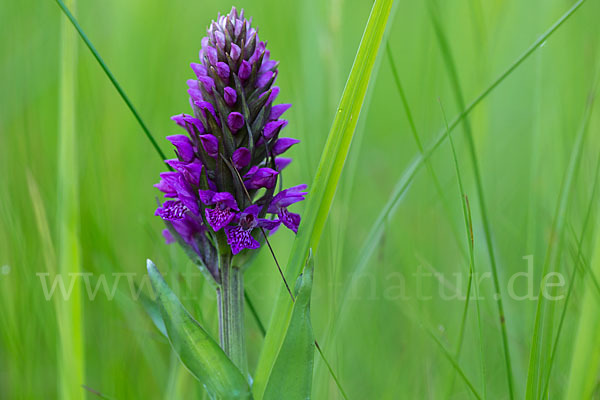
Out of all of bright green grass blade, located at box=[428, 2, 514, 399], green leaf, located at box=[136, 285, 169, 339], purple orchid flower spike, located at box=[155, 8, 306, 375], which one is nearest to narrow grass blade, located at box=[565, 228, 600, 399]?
bright green grass blade, located at box=[428, 2, 514, 399]

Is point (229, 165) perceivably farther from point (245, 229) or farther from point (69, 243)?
point (69, 243)

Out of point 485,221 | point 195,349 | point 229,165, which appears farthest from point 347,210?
point 195,349

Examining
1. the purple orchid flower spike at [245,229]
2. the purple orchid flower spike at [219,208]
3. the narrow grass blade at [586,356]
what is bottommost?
the narrow grass blade at [586,356]

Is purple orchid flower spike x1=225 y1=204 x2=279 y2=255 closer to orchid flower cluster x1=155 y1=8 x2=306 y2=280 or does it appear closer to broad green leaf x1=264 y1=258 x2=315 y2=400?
orchid flower cluster x1=155 y1=8 x2=306 y2=280

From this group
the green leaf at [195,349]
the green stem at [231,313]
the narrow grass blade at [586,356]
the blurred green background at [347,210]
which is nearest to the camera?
the narrow grass blade at [586,356]

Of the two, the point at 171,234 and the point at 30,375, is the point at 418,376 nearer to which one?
the point at 171,234

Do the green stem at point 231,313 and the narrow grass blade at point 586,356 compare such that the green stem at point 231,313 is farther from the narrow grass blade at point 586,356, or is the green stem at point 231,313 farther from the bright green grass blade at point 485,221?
the narrow grass blade at point 586,356

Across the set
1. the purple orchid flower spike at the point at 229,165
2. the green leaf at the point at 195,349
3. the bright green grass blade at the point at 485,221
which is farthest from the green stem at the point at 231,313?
the bright green grass blade at the point at 485,221
